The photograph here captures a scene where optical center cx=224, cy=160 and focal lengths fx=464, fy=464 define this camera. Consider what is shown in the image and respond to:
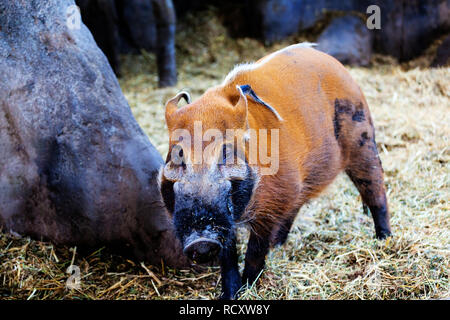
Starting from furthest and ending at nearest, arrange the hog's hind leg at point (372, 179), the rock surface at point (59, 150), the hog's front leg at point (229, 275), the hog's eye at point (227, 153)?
1. the hog's hind leg at point (372, 179)
2. the rock surface at point (59, 150)
3. the hog's front leg at point (229, 275)
4. the hog's eye at point (227, 153)

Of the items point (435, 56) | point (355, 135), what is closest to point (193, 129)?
point (355, 135)

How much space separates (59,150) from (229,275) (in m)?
1.10

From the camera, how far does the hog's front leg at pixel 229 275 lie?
2322 millimetres

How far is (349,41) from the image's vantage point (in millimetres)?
6414

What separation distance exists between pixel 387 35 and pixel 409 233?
4412mm

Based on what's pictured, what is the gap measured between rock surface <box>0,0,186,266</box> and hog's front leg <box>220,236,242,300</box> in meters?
0.43

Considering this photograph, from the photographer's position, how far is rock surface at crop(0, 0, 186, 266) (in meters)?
2.44

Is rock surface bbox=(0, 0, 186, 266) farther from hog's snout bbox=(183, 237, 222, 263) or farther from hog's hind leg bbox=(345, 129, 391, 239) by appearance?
hog's hind leg bbox=(345, 129, 391, 239)

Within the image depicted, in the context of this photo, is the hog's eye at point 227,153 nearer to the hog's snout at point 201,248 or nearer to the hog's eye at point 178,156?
the hog's eye at point 178,156

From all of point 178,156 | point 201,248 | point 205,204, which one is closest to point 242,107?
point 178,156

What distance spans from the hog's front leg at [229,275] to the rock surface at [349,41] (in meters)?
4.64

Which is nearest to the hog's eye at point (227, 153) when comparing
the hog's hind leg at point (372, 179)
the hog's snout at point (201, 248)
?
the hog's snout at point (201, 248)

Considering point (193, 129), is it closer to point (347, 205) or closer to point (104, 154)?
point (104, 154)

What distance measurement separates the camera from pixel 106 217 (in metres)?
2.47
